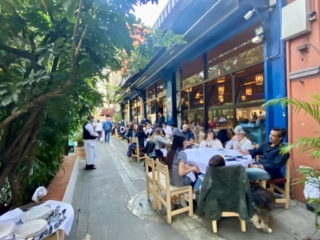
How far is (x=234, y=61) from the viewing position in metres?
4.81

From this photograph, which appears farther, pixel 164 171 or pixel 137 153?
pixel 137 153

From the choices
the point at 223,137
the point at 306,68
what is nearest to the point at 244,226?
the point at 306,68

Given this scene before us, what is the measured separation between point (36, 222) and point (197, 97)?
5.63 m

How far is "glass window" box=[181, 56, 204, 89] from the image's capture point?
6.28m

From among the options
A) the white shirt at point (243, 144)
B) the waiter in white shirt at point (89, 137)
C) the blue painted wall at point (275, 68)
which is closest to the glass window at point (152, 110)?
the waiter in white shirt at point (89, 137)

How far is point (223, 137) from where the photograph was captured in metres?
5.48

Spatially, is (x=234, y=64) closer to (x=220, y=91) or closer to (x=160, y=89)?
(x=220, y=91)

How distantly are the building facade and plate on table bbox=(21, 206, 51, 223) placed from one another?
3343 mm

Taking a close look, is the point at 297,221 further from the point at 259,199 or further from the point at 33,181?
the point at 33,181

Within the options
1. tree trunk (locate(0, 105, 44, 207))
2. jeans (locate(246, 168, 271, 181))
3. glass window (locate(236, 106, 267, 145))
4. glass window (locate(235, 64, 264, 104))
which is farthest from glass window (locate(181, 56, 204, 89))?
tree trunk (locate(0, 105, 44, 207))

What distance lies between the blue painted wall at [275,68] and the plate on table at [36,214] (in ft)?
11.2

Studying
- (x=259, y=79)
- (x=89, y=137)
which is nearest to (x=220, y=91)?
(x=259, y=79)

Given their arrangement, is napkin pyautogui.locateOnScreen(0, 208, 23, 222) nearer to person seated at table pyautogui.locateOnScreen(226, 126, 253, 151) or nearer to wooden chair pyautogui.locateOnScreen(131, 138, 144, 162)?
person seated at table pyautogui.locateOnScreen(226, 126, 253, 151)

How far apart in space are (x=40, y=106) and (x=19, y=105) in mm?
262
